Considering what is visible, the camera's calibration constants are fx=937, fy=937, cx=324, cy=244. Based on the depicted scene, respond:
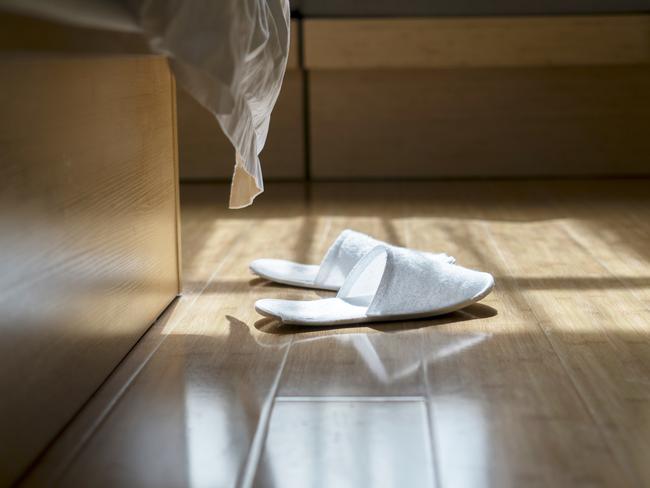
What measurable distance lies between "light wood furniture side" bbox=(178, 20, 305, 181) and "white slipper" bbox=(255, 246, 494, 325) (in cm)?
163

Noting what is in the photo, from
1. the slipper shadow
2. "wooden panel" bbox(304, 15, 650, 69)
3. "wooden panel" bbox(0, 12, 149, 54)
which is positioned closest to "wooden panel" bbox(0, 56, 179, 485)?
"wooden panel" bbox(0, 12, 149, 54)

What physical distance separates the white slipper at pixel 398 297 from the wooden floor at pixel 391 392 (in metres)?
0.02

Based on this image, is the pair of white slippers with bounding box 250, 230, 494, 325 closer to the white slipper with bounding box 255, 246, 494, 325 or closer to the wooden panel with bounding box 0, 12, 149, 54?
the white slipper with bounding box 255, 246, 494, 325

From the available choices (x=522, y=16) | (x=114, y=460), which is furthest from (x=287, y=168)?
(x=114, y=460)

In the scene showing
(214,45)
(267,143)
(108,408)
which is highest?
(214,45)

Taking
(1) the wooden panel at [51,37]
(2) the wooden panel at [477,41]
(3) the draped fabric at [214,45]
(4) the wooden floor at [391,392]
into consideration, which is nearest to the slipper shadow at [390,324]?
(4) the wooden floor at [391,392]

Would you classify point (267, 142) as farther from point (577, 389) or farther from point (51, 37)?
point (51, 37)

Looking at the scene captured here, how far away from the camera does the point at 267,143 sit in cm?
301

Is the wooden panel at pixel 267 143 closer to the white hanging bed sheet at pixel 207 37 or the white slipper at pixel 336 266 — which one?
the white slipper at pixel 336 266

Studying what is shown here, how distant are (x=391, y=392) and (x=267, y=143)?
2000mm

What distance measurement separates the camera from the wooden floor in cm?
89

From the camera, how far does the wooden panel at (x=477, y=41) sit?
111 inches

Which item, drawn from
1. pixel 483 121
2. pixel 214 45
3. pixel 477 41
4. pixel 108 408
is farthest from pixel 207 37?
pixel 483 121

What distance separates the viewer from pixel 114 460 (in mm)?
916
